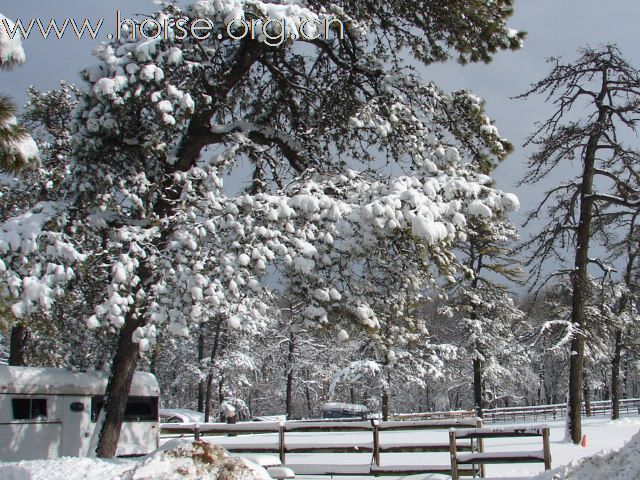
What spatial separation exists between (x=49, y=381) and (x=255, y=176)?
7930 mm

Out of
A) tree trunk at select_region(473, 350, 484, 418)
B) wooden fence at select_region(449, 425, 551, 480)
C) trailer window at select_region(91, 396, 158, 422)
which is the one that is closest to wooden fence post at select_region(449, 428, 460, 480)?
wooden fence at select_region(449, 425, 551, 480)

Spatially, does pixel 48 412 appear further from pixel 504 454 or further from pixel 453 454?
pixel 504 454

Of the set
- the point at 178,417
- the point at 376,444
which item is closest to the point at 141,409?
the point at 376,444

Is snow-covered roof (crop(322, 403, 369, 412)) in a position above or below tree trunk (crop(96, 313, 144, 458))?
below

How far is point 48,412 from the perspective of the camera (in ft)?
49.6

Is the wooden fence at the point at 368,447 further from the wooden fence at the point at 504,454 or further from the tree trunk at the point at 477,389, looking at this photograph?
the tree trunk at the point at 477,389

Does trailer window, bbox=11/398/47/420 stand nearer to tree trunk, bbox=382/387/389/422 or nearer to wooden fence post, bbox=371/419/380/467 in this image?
wooden fence post, bbox=371/419/380/467

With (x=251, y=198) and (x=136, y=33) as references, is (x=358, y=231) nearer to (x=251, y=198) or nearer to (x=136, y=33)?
(x=251, y=198)

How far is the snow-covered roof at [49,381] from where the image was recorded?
48.1ft

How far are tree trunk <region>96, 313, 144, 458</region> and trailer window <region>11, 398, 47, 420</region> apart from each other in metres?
4.89

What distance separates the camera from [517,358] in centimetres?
4091

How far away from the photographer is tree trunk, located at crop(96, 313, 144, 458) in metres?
10.8

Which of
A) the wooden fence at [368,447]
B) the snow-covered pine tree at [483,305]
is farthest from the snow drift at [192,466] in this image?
the snow-covered pine tree at [483,305]

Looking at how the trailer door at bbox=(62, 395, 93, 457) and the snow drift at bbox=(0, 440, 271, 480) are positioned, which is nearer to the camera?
the snow drift at bbox=(0, 440, 271, 480)
